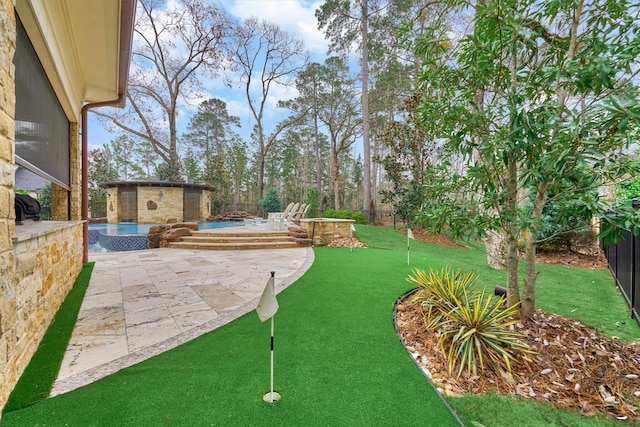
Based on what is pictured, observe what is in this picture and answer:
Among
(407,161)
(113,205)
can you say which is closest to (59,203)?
(407,161)

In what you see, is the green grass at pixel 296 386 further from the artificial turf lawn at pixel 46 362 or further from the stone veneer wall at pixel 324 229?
the stone veneer wall at pixel 324 229

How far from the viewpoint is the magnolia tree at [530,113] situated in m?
1.80

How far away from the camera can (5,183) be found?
65.6 inches

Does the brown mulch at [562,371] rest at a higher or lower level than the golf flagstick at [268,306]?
lower

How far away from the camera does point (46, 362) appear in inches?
83.7

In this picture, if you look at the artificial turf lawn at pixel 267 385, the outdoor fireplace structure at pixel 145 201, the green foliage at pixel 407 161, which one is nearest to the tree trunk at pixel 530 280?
the artificial turf lawn at pixel 267 385

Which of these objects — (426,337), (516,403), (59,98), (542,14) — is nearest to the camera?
(516,403)

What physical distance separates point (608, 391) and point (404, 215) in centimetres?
1062

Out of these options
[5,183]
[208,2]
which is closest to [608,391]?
[5,183]

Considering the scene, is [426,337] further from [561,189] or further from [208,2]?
[208,2]

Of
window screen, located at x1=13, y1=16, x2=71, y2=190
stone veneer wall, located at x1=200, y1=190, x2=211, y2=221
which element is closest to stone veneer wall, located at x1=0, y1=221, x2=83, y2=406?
window screen, located at x1=13, y1=16, x2=71, y2=190

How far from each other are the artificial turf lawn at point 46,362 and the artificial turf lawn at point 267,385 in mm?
111

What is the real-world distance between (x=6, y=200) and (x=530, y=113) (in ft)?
10.7

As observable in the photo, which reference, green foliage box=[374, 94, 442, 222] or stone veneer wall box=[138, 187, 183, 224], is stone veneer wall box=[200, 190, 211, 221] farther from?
green foliage box=[374, 94, 442, 222]
